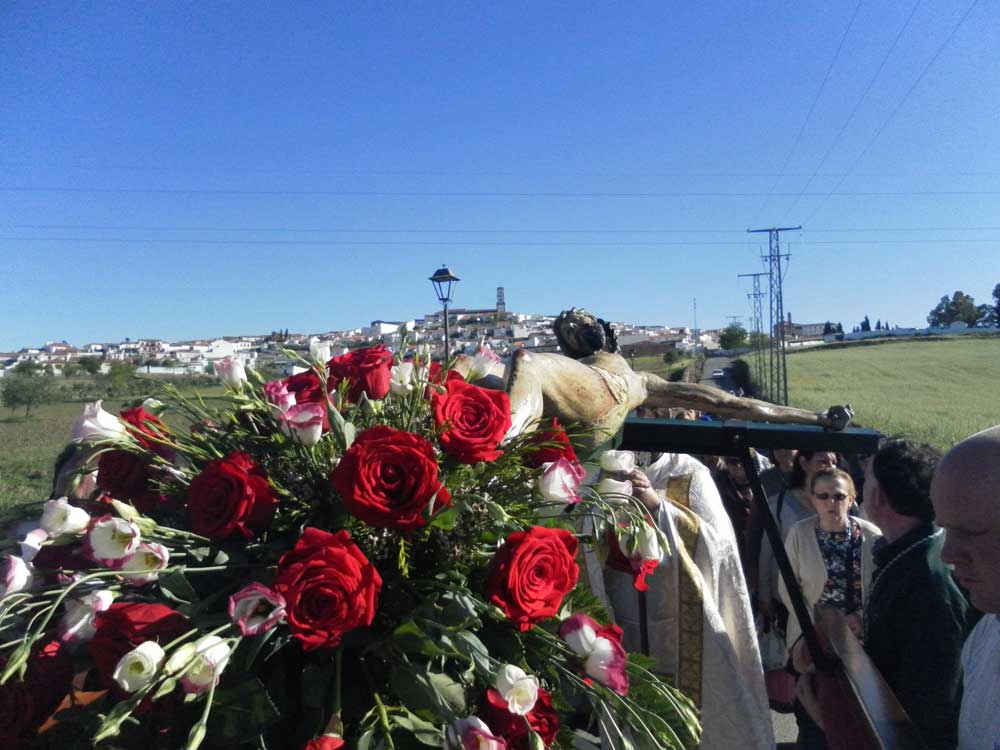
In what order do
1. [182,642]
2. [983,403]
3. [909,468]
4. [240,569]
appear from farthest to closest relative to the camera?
[983,403]
[909,468]
[240,569]
[182,642]

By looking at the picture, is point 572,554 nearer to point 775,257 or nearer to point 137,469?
point 137,469

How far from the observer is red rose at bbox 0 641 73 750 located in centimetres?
121

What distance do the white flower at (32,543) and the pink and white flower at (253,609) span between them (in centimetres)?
33

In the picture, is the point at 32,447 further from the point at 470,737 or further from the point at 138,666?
the point at 470,737

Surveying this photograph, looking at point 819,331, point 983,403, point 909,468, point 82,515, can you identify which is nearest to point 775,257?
point 983,403

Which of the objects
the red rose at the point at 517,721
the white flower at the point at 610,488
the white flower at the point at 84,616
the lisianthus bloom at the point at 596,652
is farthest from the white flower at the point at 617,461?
the white flower at the point at 84,616

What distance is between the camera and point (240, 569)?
4.21 feet

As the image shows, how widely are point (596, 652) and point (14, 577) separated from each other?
87cm

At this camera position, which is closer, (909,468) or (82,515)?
(82,515)

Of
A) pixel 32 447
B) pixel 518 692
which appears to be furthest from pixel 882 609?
pixel 32 447

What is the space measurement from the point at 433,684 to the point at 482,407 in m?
0.45

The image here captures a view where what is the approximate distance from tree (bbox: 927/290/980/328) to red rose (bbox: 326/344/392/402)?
265ft

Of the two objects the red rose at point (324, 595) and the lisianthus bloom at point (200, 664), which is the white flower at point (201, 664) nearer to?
the lisianthus bloom at point (200, 664)

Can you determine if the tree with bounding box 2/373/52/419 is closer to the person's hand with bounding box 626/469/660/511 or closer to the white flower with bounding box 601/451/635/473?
the person's hand with bounding box 626/469/660/511
